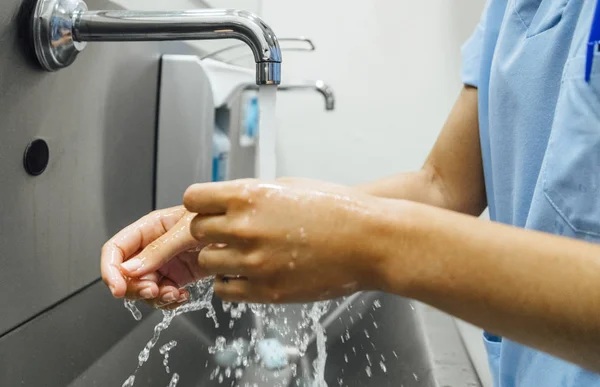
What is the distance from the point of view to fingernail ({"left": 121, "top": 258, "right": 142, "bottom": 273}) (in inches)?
14.7

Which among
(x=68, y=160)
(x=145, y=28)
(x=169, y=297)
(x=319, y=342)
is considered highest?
(x=145, y=28)

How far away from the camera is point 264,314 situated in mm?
806

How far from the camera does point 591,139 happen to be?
34 cm

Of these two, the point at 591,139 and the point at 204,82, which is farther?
the point at 204,82

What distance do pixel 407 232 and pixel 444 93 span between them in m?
1.08

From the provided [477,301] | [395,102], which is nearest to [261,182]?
[477,301]

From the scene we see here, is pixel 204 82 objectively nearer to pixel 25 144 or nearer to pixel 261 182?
pixel 25 144

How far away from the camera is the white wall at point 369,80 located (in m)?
1.24

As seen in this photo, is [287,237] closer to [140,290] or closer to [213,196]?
[213,196]

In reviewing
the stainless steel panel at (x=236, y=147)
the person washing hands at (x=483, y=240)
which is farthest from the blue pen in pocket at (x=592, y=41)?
the stainless steel panel at (x=236, y=147)

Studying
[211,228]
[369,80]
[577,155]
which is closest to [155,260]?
[211,228]

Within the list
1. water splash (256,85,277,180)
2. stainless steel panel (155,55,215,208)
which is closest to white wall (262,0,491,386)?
stainless steel panel (155,55,215,208)

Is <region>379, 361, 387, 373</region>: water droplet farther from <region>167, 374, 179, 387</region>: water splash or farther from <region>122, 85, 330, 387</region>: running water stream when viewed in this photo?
<region>167, 374, 179, 387</region>: water splash

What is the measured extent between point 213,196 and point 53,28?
0.25 metres
